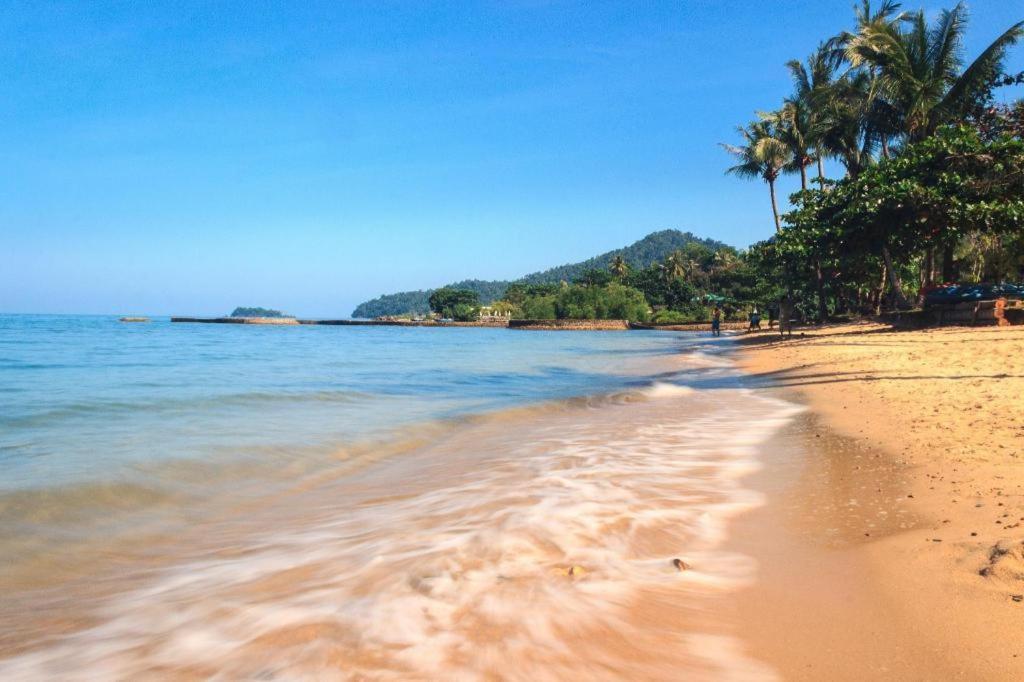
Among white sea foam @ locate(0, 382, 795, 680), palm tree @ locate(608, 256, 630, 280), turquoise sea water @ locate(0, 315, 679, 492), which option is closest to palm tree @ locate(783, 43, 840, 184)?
turquoise sea water @ locate(0, 315, 679, 492)

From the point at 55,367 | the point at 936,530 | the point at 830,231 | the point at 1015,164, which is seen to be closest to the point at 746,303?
the point at 830,231

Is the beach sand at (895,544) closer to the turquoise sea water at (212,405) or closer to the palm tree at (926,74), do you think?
the turquoise sea water at (212,405)

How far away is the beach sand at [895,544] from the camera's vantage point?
2146mm

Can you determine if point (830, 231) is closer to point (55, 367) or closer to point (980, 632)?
point (980, 632)

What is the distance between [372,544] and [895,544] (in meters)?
2.84

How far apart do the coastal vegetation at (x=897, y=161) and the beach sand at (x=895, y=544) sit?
6180mm

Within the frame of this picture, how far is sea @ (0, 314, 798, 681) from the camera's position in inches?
94.2

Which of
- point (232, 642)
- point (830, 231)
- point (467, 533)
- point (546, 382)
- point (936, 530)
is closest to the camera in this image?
point (232, 642)

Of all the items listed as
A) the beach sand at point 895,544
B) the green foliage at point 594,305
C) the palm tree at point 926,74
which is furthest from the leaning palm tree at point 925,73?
the green foliage at point 594,305

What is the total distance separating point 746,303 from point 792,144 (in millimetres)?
34532

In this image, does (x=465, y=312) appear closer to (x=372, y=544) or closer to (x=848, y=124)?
(x=848, y=124)

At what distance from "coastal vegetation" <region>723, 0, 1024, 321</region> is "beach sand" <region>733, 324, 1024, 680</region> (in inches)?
243

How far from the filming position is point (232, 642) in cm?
255

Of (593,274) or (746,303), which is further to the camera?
(593,274)
